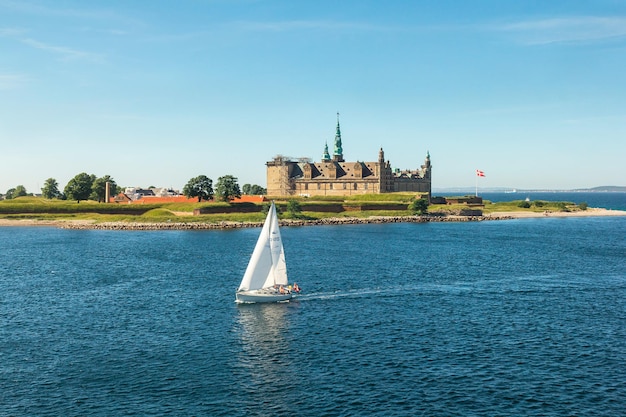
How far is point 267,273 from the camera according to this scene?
53.4 meters

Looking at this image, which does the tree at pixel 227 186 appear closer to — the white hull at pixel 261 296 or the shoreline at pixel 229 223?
the shoreline at pixel 229 223

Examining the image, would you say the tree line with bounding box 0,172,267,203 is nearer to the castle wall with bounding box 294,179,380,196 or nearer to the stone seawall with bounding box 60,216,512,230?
the stone seawall with bounding box 60,216,512,230

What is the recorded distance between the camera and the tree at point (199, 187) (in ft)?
486

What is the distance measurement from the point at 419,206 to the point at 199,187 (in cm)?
5555

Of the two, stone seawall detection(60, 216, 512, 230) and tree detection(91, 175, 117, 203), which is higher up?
tree detection(91, 175, 117, 203)

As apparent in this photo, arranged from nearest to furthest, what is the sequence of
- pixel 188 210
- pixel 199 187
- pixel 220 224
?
pixel 220 224, pixel 188 210, pixel 199 187

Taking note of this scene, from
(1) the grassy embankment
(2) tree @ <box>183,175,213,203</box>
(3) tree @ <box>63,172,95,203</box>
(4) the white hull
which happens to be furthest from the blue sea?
(3) tree @ <box>63,172,95,203</box>

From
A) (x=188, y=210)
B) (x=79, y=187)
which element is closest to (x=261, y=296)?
(x=188, y=210)

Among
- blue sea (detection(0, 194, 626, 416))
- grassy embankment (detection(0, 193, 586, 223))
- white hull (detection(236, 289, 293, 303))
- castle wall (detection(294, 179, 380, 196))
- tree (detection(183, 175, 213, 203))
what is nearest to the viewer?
blue sea (detection(0, 194, 626, 416))

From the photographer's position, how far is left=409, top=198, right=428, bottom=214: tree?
155 metres

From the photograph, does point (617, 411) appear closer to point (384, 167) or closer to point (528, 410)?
point (528, 410)

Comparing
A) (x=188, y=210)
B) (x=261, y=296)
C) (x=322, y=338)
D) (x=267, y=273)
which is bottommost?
(x=322, y=338)

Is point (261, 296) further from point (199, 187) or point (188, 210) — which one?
point (199, 187)

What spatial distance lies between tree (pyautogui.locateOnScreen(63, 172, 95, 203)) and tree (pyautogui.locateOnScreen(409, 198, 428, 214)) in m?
86.3
